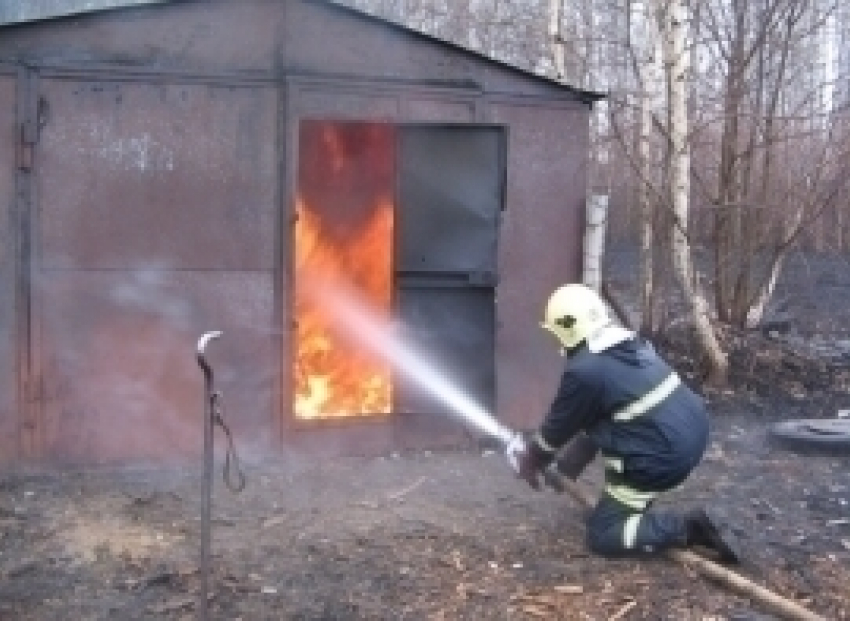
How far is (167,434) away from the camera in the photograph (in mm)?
7410

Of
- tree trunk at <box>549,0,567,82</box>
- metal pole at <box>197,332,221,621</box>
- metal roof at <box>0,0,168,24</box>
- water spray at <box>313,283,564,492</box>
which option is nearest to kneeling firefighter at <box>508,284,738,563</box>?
water spray at <box>313,283,564,492</box>

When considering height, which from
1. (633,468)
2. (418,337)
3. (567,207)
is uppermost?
(567,207)

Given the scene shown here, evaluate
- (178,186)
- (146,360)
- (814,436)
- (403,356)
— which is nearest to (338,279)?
(403,356)

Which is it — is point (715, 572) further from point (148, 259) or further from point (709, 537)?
point (148, 259)

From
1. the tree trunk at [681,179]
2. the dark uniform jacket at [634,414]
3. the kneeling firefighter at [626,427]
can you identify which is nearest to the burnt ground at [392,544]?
the kneeling firefighter at [626,427]

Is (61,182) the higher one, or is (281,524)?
(61,182)

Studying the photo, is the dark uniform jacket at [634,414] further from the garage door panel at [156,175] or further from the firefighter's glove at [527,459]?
the garage door panel at [156,175]

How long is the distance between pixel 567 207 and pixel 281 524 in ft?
11.5

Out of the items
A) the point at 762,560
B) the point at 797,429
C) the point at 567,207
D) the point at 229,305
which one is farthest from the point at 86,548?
the point at 797,429

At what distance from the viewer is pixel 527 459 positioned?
20.0ft

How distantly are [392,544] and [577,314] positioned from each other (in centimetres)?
167

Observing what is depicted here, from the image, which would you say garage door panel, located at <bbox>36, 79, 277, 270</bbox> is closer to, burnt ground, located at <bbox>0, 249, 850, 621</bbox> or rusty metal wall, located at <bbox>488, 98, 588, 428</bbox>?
burnt ground, located at <bbox>0, 249, 850, 621</bbox>

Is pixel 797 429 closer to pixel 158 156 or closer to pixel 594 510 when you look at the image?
pixel 594 510

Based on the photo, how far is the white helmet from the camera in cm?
596
